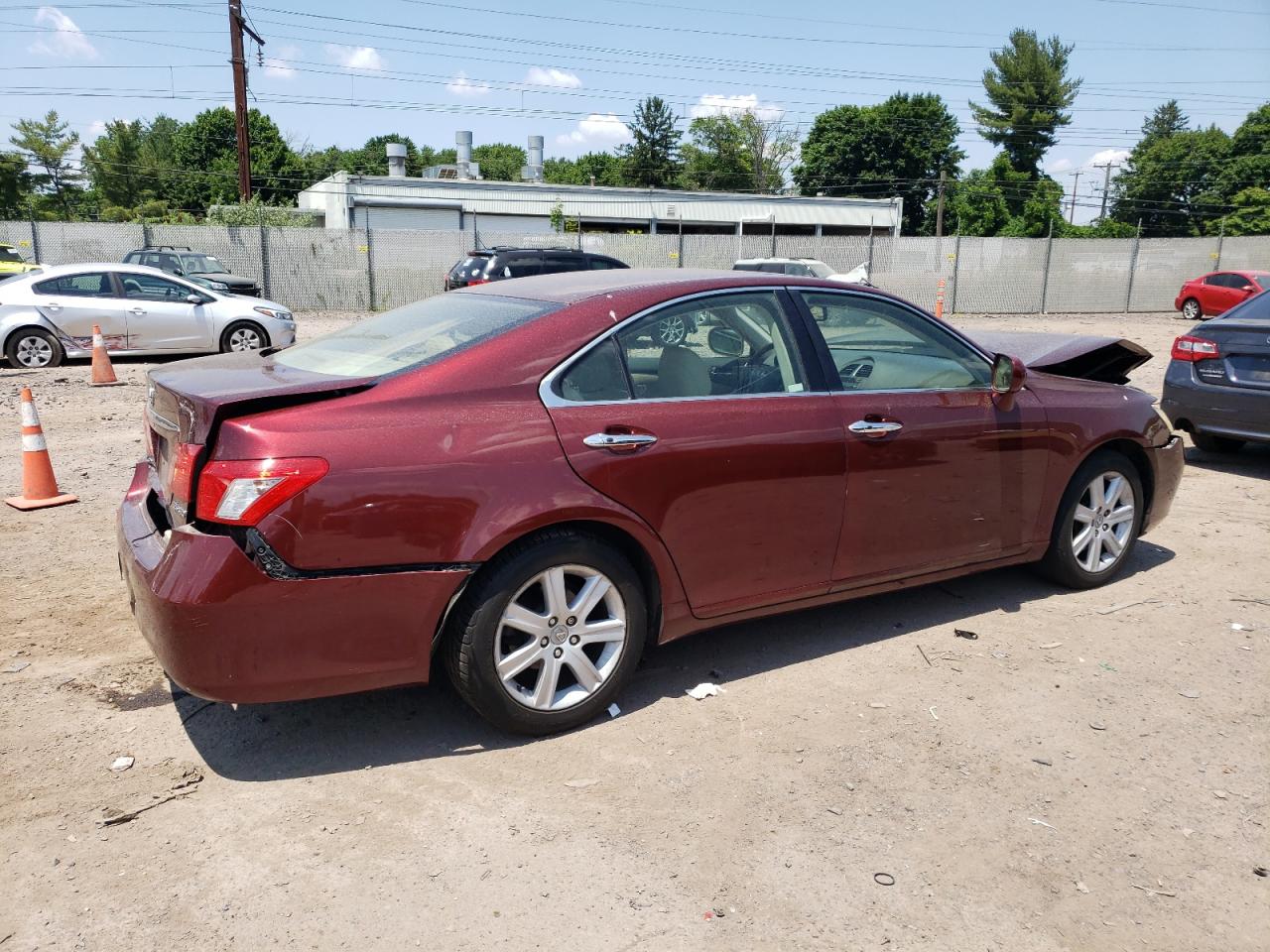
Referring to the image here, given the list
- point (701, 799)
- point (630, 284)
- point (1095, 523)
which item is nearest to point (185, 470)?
point (630, 284)

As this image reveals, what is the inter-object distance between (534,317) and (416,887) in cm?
197

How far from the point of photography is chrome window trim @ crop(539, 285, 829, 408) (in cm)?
346

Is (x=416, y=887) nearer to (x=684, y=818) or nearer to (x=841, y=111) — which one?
(x=684, y=818)

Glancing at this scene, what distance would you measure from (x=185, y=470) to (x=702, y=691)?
210cm

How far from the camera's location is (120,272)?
13.9m

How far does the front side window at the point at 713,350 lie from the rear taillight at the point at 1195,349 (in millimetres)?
5404

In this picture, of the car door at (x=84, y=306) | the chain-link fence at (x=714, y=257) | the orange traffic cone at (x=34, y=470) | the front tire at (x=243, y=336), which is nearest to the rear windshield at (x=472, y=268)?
the front tire at (x=243, y=336)

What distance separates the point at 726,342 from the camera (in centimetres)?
405

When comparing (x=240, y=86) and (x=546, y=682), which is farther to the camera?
(x=240, y=86)

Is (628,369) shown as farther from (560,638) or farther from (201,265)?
(201,265)

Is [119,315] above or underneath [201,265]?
underneath

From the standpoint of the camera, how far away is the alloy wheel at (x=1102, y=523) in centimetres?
505

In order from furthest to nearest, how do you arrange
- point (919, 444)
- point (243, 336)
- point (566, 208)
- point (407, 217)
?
1. point (566, 208)
2. point (407, 217)
3. point (243, 336)
4. point (919, 444)

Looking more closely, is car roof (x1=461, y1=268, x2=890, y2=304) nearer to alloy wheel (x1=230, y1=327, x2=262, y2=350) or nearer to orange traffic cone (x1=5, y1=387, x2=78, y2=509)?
orange traffic cone (x1=5, y1=387, x2=78, y2=509)
